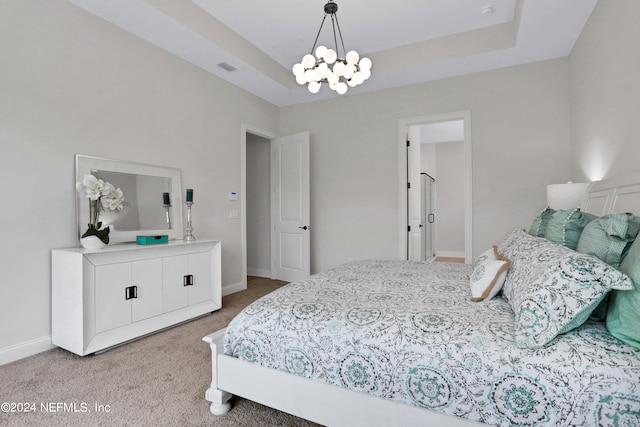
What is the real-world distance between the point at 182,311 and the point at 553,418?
2840mm

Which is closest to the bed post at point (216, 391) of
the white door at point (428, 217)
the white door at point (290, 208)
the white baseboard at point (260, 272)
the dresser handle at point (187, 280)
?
the dresser handle at point (187, 280)

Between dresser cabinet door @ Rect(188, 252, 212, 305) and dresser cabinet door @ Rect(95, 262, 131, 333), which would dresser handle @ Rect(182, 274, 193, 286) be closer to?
dresser cabinet door @ Rect(188, 252, 212, 305)

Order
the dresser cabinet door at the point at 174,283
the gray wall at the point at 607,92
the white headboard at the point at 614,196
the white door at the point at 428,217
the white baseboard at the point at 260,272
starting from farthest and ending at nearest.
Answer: the white door at the point at 428,217
the white baseboard at the point at 260,272
the dresser cabinet door at the point at 174,283
the gray wall at the point at 607,92
the white headboard at the point at 614,196

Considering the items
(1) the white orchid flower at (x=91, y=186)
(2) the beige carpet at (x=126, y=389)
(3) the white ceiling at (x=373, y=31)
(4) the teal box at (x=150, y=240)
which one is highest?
(3) the white ceiling at (x=373, y=31)

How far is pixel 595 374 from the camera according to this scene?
3.42 feet

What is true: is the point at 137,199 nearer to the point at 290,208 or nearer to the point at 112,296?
the point at 112,296

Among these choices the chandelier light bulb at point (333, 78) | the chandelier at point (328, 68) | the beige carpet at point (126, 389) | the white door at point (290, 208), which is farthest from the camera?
the white door at point (290, 208)

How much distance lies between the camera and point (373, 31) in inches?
142

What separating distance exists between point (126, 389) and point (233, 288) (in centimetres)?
231

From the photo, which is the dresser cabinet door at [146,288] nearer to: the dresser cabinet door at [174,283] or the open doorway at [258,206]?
the dresser cabinet door at [174,283]

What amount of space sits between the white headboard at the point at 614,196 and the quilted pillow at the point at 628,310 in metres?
0.84

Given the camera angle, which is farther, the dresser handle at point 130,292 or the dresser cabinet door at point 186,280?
the dresser cabinet door at point 186,280

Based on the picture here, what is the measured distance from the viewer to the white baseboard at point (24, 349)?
2.27m

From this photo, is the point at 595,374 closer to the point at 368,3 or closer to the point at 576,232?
the point at 576,232
